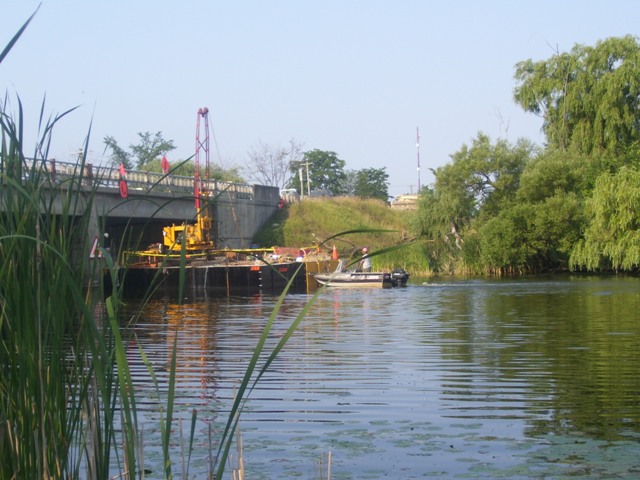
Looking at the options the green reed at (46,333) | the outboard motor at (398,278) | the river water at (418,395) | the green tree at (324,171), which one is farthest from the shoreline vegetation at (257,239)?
the green tree at (324,171)

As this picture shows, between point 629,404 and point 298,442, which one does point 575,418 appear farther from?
point 298,442

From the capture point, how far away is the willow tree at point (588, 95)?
48188mm

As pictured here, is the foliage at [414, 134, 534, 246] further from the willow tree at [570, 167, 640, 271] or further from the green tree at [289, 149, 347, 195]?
the green tree at [289, 149, 347, 195]

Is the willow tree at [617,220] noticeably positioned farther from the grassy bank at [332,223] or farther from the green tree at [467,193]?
the grassy bank at [332,223]

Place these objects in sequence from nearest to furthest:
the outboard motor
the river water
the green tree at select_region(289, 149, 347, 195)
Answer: the river water
the outboard motor
the green tree at select_region(289, 149, 347, 195)

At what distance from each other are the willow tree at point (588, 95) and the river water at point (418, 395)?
91.0ft

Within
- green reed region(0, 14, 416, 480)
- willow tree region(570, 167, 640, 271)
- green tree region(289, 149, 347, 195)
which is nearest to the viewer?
green reed region(0, 14, 416, 480)

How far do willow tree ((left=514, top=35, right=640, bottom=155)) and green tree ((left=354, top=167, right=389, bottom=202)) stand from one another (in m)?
54.8

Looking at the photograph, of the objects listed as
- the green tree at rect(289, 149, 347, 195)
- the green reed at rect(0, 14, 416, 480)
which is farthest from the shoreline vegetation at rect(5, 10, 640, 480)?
the green tree at rect(289, 149, 347, 195)

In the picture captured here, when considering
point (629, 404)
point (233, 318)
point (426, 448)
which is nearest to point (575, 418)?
point (629, 404)

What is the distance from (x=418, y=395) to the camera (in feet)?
Result: 35.3

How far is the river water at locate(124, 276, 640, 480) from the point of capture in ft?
24.5

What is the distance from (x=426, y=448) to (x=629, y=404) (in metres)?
3.01

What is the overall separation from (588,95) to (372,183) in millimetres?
60690
